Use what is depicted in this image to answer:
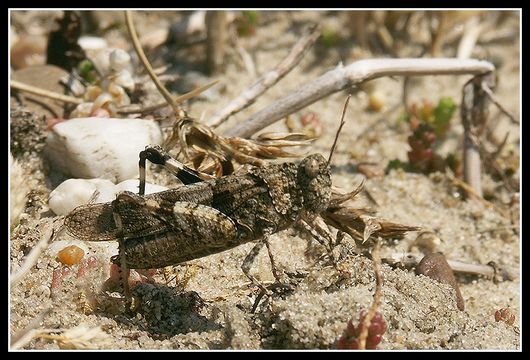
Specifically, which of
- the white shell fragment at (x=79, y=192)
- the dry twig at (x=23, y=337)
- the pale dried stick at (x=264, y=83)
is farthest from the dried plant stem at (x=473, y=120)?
the dry twig at (x=23, y=337)

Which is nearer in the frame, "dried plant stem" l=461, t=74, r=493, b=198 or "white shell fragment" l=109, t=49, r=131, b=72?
"white shell fragment" l=109, t=49, r=131, b=72

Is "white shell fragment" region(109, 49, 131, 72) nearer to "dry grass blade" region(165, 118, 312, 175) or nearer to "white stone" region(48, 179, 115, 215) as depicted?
"dry grass blade" region(165, 118, 312, 175)

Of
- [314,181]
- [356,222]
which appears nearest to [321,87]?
[356,222]

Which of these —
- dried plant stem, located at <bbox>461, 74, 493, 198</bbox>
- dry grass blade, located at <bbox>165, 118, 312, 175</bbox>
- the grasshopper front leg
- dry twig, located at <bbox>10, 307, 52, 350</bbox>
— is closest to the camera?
dry twig, located at <bbox>10, 307, 52, 350</bbox>

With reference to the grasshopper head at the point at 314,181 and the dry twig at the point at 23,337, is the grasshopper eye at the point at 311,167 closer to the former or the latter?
the grasshopper head at the point at 314,181

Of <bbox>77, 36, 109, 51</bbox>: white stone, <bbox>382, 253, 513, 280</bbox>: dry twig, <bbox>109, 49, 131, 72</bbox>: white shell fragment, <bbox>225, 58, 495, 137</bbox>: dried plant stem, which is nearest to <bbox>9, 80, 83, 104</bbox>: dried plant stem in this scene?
<bbox>109, 49, 131, 72</bbox>: white shell fragment

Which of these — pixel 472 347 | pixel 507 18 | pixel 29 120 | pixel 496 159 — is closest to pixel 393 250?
pixel 472 347
